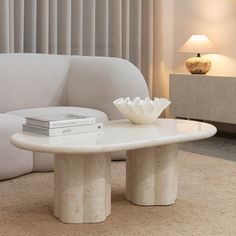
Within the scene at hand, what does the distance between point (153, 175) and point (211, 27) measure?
2.98 metres

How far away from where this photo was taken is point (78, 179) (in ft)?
6.79

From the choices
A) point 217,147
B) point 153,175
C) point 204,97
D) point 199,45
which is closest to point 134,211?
point 153,175

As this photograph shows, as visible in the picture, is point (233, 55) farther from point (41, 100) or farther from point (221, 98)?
point (41, 100)

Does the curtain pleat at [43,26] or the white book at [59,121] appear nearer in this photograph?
the white book at [59,121]

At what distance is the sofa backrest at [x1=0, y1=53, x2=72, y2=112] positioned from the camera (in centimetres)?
346

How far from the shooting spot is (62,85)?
3764 millimetres

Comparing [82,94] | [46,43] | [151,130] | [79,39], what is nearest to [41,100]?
[82,94]

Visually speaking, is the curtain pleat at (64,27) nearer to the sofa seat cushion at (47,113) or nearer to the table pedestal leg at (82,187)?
the sofa seat cushion at (47,113)

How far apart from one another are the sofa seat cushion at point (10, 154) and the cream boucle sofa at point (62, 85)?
10 cm

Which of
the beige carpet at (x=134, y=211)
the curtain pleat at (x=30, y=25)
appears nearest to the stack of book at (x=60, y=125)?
the beige carpet at (x=134, y=211)

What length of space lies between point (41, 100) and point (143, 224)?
5.83 feet

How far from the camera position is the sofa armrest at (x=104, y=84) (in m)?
3.41

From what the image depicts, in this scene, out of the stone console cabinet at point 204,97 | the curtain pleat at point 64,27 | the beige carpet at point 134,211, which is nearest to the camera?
the beige carpet at point 134,211

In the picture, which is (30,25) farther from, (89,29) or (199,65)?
(199,65)
